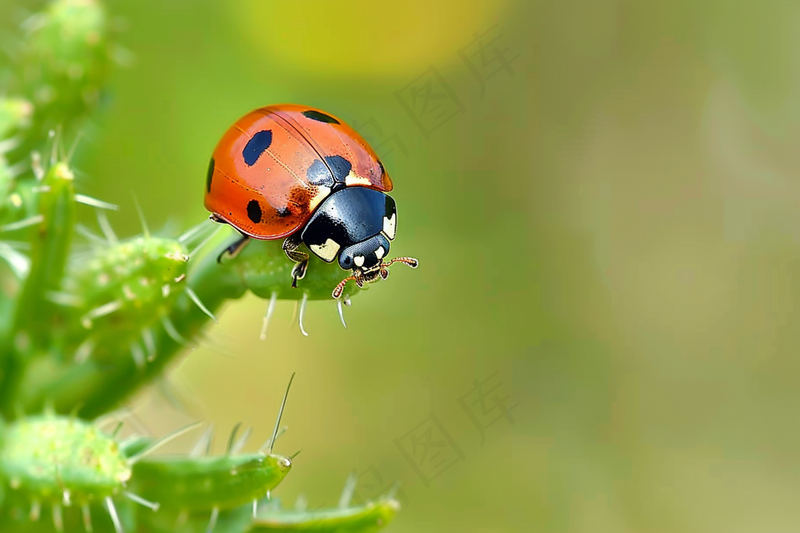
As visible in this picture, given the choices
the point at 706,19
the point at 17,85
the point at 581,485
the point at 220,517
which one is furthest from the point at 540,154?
the point at 220,517

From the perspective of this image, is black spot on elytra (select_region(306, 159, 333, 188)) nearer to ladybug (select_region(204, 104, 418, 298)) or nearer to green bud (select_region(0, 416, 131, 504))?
ladybug (select_region(204, 104, 418, 298))

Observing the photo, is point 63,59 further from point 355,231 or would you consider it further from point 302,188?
point 355,231

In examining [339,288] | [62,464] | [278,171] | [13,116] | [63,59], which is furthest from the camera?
[63,59]

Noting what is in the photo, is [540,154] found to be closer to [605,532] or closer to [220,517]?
[605,532]

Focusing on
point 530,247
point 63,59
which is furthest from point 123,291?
point 530,247

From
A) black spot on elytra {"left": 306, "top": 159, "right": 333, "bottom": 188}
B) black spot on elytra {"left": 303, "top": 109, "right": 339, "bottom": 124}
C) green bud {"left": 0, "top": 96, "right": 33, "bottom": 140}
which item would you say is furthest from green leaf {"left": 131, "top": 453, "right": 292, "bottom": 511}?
green bud {"left": 0, "top": 96, "right": 33, "bottom": 140}

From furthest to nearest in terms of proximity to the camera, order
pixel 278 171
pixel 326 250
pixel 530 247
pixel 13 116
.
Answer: pixel 530 247
pixel 13 116
pixel 278 171
pixel 326 250

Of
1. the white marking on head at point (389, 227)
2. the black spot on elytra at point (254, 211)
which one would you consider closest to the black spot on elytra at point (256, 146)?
the black spot on elytra at point (254, 211)

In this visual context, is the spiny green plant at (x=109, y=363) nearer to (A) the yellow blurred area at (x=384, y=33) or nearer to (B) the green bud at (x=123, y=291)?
(B) the green bud at (x=123, y=291)
